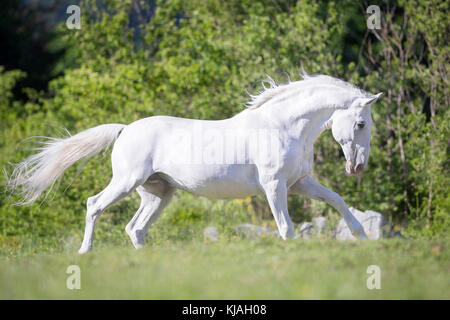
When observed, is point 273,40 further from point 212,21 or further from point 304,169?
point 304,169

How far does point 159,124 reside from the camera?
6551 mm

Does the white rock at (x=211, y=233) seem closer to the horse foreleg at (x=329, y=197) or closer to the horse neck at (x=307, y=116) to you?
the horse foreleg at (x=329, y=197)

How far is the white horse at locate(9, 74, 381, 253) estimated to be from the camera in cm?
597

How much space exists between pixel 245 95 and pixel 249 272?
19.5 feet

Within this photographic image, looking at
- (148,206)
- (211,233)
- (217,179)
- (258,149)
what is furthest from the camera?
(211,233)

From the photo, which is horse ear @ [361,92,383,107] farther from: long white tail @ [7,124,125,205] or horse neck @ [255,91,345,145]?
long white tail @ [7,124,125,205]

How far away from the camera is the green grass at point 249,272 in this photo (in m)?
3.97

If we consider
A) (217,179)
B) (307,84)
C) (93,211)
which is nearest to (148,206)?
(93,211)

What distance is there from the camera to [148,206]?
6.75 m

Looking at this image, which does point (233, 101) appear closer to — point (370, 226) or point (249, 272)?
point (370, 226)

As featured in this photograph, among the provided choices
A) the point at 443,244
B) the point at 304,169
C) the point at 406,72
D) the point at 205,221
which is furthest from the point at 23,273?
the point at 406,72

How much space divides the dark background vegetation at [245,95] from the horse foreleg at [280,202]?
3425mm

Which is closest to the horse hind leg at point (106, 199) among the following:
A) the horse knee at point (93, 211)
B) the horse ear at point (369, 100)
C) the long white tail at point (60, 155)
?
the horse knee at point (93, 211)

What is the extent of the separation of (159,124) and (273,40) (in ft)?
13.4
